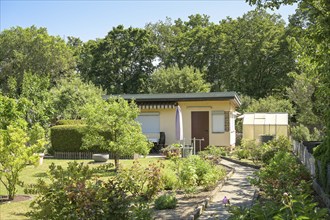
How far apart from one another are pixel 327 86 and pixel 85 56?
4381cm

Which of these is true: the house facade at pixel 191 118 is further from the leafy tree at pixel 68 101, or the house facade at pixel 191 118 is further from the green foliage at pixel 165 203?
the green foliage at pixel 165 203

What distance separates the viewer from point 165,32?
54.1 m

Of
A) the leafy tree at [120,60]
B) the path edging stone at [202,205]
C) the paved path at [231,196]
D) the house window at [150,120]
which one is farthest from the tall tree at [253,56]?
the path edging stone at [202,205]

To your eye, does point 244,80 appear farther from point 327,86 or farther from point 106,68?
point 327,86

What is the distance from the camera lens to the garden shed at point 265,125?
28438 millimetres

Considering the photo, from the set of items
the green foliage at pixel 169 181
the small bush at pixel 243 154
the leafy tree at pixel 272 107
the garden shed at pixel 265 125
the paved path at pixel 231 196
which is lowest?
the paved path at pixel 231 196

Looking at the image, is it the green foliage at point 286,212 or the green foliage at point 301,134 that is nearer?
the green foliage at point 286,212

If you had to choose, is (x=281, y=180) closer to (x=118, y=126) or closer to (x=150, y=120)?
(x=118, y=126)

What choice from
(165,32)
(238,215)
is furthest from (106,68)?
(238,215)

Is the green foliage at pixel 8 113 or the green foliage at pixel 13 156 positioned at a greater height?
the green foliage at pixel 8 113

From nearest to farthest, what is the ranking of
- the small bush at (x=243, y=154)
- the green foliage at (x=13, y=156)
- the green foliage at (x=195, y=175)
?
the green foliage at (x=13, y=156) → the green foliage at (x=195, y=175) → the small bush at (x=243, y=154)

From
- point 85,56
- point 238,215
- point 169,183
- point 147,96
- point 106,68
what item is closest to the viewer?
point 238,215

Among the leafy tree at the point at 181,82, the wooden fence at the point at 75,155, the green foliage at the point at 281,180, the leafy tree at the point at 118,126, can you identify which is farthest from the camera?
the leafy tree at the point at 181,82

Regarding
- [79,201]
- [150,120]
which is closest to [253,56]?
[150,120]
